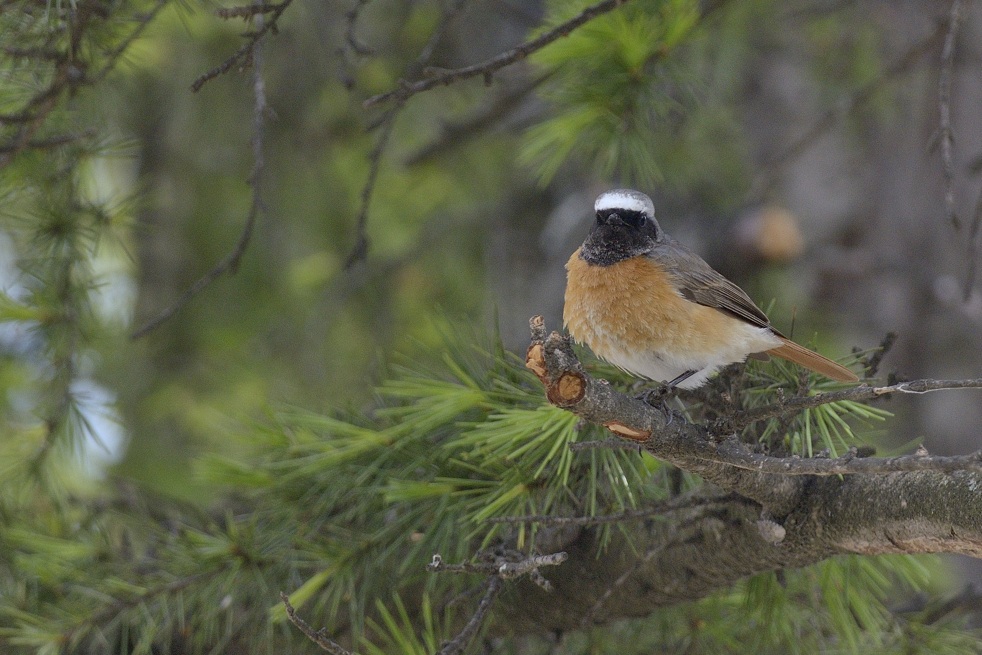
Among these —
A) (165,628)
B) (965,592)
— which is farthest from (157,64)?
(965,592)

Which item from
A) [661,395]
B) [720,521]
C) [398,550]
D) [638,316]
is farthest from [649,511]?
[398,550]

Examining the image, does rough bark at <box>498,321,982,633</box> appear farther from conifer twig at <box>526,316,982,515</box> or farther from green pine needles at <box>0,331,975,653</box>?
green pine needles at <box>0,331,975,653</box>

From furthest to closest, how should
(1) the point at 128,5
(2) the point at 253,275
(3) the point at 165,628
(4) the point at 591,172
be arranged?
1. (2) the point at 253,275
2. (4) the point at 591,172
3. (1) the point at 128,5
4. (3) the point at 165,628

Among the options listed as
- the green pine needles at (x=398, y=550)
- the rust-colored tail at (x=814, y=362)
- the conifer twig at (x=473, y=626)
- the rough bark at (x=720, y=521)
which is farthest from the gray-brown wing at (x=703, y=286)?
the conifer twig at (x=473, y=626)

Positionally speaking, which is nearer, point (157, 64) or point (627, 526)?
point (627, 526)

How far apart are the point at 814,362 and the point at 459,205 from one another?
389cm

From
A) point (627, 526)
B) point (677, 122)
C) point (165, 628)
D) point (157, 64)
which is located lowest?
point (165, 628)

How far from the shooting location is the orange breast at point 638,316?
3.15 meters

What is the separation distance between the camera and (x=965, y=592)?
126 inches

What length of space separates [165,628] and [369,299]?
133 inches

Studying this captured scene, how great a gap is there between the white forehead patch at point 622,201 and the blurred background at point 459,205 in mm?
1386

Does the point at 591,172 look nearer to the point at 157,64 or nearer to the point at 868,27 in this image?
Answer: the point at 868,27

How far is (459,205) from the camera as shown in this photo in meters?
6.42

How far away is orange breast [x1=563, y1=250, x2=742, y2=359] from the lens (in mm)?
3150
